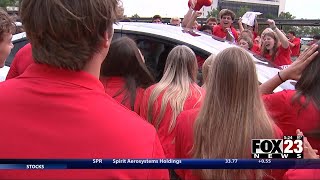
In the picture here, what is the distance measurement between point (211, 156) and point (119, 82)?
4.52 ft

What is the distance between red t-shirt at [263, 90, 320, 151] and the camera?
225cm

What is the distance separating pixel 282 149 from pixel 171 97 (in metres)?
1.88

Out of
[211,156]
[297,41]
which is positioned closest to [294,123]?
[211,156]

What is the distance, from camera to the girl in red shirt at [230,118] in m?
2.19

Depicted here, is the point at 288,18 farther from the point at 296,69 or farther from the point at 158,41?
the point at 296,69

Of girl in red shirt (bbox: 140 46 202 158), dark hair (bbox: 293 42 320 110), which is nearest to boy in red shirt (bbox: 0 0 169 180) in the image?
dark hair (bbox: 293 42 320 110)

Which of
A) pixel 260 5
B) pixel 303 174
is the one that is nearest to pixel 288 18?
pixel 303 174

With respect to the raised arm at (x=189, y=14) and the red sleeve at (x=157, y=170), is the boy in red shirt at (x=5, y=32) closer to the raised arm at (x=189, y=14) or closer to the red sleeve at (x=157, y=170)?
the red sleeve at (x=157, y=170)

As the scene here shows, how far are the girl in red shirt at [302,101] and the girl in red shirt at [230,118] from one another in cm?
18

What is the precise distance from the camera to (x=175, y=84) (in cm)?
343

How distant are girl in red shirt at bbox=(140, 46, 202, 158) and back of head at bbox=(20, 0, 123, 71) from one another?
6.20 ft

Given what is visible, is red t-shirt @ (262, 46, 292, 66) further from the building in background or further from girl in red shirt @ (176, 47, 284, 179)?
the building in background

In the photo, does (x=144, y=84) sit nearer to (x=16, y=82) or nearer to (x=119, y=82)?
(x=119, y=82)

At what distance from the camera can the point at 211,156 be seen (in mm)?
2230
